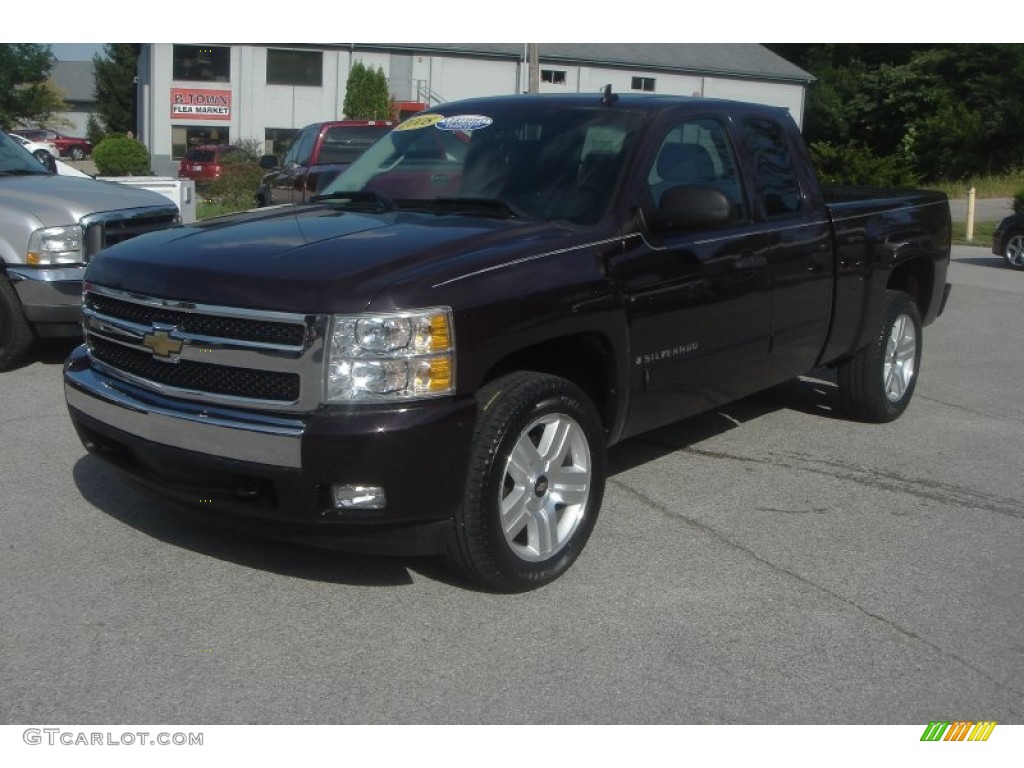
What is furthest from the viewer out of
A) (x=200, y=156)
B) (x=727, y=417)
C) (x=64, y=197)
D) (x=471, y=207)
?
(x=200, y=156)

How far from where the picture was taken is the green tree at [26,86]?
63.2m

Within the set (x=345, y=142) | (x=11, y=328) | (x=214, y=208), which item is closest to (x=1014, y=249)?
(x=345, y=142)

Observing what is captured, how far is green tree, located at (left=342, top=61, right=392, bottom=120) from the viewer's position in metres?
41.8

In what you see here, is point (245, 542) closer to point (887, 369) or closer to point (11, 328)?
point (11, 328)

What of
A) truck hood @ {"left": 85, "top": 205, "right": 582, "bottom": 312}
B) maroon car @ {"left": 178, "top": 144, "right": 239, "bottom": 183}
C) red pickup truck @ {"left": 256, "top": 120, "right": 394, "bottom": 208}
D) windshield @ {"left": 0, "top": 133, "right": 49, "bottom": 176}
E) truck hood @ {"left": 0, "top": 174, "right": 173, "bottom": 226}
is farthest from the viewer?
maroon car @ {"left": 178, "top": 144, "right": 239, "bottom": 183}

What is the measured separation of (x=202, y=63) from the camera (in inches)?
1726

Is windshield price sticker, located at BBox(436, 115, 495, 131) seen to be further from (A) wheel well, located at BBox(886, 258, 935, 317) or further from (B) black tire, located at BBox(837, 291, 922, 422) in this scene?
(A) wheel well, located at BBox(886, 258, 935, 317)

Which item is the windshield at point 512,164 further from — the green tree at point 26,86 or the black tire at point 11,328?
the green tree at point 26,86

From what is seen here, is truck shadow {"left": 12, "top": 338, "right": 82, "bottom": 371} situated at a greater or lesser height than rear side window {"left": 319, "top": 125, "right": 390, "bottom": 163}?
lesser

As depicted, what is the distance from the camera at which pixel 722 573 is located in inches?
190

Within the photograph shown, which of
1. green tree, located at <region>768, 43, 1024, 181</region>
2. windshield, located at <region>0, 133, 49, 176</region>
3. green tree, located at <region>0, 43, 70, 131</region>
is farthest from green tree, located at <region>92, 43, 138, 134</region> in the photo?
windshield, located at <region>0, 133, 49, 176</region>

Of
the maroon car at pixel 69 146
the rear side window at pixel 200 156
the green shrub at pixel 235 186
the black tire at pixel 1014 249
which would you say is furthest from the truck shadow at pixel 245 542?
the maroon car at pixel 69 146

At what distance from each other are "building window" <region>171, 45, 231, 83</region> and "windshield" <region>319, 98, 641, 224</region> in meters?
40.5

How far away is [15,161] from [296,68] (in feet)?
120
